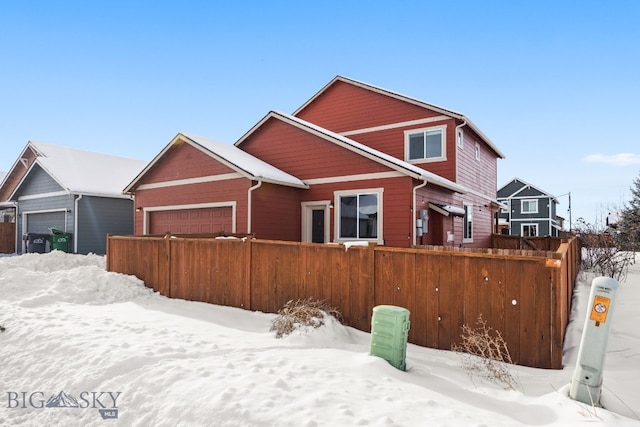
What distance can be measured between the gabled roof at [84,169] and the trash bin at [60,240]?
218 cm

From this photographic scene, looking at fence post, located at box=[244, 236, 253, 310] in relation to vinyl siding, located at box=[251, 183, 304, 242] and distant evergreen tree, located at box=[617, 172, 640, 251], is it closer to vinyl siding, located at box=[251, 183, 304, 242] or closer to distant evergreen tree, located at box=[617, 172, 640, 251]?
vinyl siding, located at box=[251, 183, 304, 242]

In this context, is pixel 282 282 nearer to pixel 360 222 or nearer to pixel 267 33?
pixel 360 222

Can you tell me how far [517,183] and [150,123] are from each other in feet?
120

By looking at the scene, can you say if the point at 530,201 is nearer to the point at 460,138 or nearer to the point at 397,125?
the point at 460,138

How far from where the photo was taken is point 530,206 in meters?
39.0

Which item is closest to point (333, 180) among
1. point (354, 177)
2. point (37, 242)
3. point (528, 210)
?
point (354, 177)

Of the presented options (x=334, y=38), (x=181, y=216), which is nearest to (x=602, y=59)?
(x=334, y=38)

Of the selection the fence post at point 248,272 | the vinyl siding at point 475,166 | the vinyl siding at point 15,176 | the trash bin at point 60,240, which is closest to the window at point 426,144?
the vinyl siding at point 475,166

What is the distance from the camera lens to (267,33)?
59.4ft

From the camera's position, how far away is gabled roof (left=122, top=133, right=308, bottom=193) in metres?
11.8

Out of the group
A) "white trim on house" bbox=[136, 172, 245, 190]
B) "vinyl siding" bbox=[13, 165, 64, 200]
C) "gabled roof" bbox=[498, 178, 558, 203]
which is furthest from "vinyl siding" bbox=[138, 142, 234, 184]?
"gabled roof" bbox=[498, 178, 558, 203]

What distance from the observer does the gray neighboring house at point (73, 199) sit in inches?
748

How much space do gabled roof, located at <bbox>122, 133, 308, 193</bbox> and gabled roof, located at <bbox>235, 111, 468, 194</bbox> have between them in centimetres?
159

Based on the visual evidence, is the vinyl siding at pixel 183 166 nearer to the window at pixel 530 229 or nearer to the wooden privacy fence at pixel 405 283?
the wooden privacy fence at pixel 405 283
